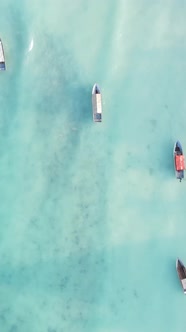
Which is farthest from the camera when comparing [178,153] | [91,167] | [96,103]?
[178,153]

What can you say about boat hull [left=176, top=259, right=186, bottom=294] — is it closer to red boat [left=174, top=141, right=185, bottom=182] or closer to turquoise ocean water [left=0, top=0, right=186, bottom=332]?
turquoise ocean water [left=0, top=0, right=186, bottom=332]

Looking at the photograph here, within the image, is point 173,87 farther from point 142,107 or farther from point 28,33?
point 28,33

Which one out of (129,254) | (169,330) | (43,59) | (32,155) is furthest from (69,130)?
(169,330)

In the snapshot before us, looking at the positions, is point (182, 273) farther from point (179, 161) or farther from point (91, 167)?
point (91, 167)

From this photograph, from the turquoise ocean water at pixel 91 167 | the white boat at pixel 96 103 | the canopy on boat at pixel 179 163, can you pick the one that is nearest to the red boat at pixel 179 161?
the canopy on boat at pixel 179 163

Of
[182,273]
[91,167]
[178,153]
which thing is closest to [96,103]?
[91,167]

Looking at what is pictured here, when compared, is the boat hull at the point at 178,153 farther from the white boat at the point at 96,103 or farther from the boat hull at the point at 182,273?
the boat hull at the point at 182,273
